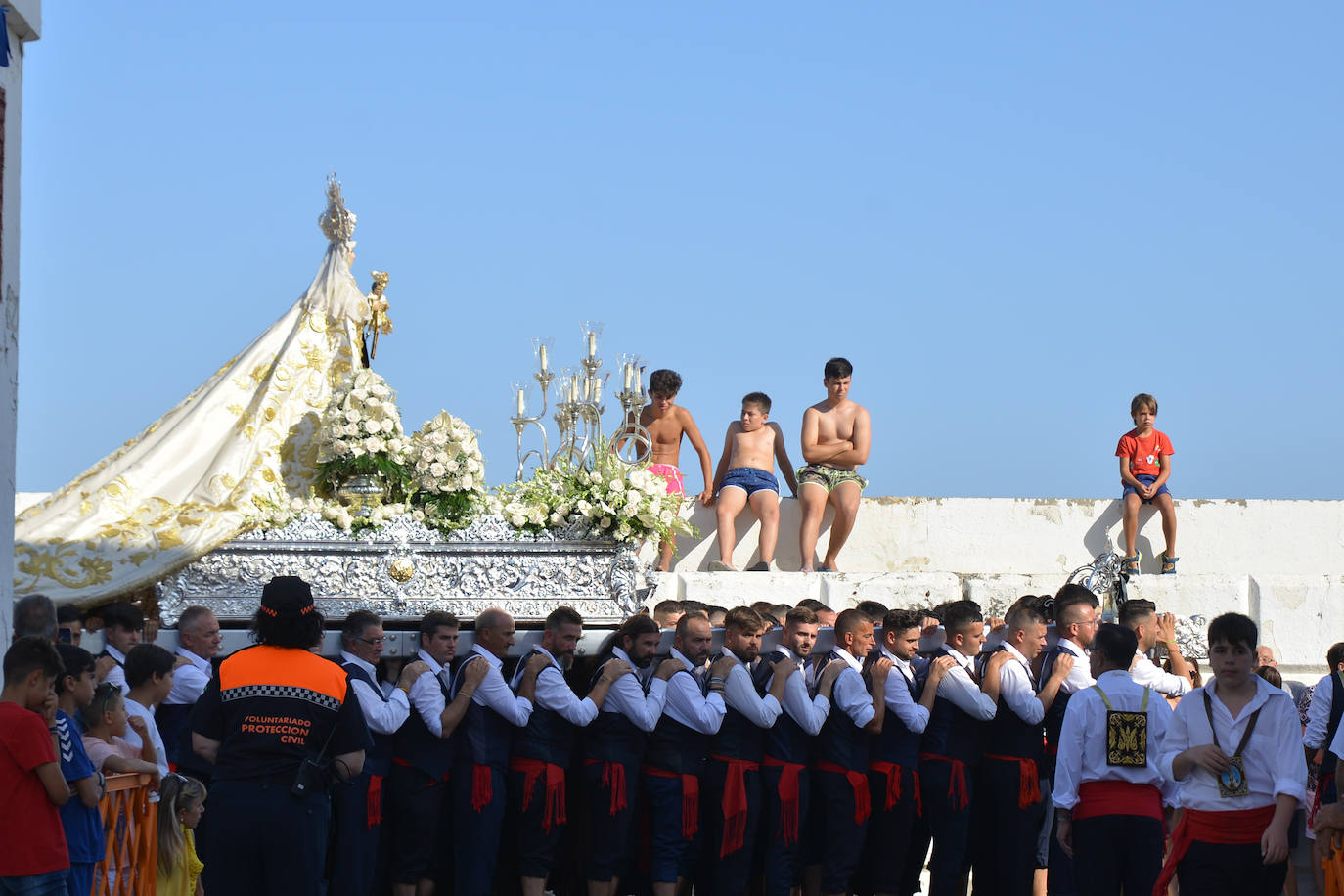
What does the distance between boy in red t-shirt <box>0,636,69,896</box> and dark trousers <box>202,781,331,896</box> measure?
0.50 meters

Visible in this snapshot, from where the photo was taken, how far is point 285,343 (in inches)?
409

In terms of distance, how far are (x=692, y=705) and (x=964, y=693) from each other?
134cm

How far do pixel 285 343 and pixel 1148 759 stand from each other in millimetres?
6077

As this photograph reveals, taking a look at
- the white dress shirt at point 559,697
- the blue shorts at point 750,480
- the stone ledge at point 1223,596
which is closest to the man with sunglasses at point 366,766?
the white dress shirt at point 559,697

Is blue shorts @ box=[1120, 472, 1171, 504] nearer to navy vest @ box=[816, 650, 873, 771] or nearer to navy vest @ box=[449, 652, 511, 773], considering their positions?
navy vest @ box=[816, 650, 873, 771]

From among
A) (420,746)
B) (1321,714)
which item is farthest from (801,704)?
(1321,714)

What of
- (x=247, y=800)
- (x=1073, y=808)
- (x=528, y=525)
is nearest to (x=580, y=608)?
(x=528, y=525)

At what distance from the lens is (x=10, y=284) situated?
225 inches

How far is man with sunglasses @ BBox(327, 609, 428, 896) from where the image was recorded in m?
7.19

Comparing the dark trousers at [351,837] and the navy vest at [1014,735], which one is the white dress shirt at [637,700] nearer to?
the dark trousers at [351,837]

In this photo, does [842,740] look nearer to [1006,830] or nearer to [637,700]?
[1006,830]

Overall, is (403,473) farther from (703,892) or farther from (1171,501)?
(1171,501)

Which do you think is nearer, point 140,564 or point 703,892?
point 703,892

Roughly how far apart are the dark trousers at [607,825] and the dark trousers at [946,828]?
1.51m
